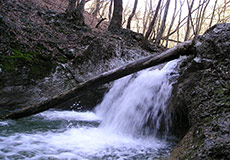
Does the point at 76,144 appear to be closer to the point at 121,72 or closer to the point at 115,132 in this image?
the point at 115,132

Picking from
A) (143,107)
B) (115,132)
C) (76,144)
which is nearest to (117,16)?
(143,107)

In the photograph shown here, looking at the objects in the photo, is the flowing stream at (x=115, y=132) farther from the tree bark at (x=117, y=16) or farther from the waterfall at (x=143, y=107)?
A: the tree bark at (x=117, y=16)

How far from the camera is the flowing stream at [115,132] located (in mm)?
2695

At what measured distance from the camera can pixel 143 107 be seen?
4.49 metres

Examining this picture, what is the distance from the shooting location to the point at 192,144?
2.25 meters

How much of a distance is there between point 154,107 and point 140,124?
524mm

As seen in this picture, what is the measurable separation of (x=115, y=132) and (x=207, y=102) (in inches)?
91.5

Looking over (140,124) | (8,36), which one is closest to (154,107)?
(140,124)

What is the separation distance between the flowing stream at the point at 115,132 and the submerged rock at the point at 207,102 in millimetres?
→ 532

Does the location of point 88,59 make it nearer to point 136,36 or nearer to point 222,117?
point 136,36

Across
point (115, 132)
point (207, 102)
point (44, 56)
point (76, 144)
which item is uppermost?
point (44, 56)

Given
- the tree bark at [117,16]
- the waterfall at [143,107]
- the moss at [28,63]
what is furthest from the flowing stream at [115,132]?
the tree bark at [117,16]

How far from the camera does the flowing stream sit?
8.84ft

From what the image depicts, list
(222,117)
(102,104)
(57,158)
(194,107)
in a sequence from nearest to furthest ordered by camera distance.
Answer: (222,117), (57,158), (194,107), (102,104)
